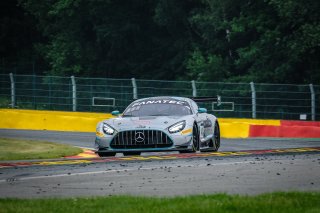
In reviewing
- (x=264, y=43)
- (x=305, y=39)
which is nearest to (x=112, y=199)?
(x=305, y=39)

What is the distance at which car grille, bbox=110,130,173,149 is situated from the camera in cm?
1755

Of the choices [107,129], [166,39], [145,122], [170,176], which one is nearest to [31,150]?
[107,129]

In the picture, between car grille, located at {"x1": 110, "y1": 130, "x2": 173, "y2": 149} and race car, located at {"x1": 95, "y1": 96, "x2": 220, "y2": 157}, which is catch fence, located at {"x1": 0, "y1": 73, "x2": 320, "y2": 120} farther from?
car grille, located at {"x1": 110, "y1": 130, "x2": 173, "y2": 149}

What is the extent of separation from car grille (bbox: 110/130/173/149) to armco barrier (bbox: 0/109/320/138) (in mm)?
10964

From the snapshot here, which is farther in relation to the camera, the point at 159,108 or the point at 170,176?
the point at 159,108

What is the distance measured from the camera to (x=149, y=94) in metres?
33.8

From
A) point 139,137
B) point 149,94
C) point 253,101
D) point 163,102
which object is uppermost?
point 149,94

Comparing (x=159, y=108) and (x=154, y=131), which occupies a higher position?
(x=159, y=108)

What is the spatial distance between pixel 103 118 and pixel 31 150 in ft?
36.1

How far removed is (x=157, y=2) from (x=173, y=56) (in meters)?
3.28

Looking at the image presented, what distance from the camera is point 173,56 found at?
52.2m

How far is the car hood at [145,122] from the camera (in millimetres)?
17672

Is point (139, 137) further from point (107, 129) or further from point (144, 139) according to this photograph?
point (107, 129)

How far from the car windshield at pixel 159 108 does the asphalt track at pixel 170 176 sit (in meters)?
1.75
